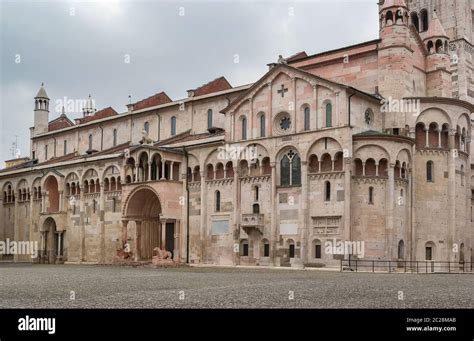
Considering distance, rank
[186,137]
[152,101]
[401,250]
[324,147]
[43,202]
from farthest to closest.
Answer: [152,101], [43,202], [186,137], [324,147], [401,250]

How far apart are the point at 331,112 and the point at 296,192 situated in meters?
6.31

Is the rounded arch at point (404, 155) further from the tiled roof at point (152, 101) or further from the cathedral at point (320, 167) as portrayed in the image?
the tiled roof at point (152, 101)

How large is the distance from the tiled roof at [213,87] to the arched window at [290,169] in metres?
18.4

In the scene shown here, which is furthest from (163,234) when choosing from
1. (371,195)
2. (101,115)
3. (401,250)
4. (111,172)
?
(101,115)

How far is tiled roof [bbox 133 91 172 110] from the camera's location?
71.4 m

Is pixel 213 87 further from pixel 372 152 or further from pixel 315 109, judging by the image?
pixel 372 152

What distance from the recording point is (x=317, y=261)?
44438 millimetres

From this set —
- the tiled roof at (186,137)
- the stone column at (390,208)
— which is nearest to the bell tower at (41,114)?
the tiled roof at (186,137)

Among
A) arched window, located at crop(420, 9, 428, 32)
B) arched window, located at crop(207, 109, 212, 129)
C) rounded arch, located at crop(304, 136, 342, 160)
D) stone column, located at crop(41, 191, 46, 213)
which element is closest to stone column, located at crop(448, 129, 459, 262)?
rounded arch, located at crop(304, 136, 342, 160)

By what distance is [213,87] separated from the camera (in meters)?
65.1

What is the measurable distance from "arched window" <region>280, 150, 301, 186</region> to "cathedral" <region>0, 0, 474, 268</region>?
0.31ft

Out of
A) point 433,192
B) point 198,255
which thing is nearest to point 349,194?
point 433,192

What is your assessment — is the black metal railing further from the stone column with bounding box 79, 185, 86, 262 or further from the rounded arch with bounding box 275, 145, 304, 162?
the stone column with bounding box 79, 185, 86, 262

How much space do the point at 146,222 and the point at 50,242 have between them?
15643 mm
